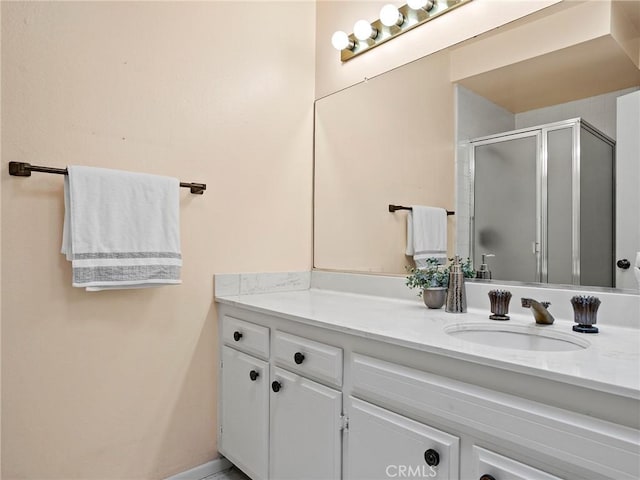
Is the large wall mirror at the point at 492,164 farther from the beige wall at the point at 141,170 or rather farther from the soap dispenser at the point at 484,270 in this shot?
the beige wall at the point at 141,170

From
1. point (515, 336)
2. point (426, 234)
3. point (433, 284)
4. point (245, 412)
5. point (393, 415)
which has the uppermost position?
point (426, 234)

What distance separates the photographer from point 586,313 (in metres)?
1.21

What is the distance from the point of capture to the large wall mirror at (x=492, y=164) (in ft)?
Answer: 4.37

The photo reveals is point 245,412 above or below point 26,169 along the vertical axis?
below

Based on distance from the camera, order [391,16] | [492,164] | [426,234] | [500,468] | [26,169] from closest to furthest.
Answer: [500,468], [26,169], [492,164], [426,234], [391,16]

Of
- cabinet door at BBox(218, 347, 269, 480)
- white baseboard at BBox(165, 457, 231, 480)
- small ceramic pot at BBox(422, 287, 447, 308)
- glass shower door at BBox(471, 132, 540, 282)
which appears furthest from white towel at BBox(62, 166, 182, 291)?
glass shower door at BBox(471, 132, 540, 282)

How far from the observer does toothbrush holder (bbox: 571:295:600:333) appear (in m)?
1.19

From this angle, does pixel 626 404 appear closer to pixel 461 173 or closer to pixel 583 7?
pixel 461 173

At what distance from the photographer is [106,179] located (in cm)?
147

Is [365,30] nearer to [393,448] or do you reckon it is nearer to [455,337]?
[455,337]

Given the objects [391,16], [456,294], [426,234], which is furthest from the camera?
[391,16]

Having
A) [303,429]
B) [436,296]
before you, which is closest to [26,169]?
[303,429]

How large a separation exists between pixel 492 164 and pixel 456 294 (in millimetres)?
513

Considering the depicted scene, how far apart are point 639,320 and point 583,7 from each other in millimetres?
1005
